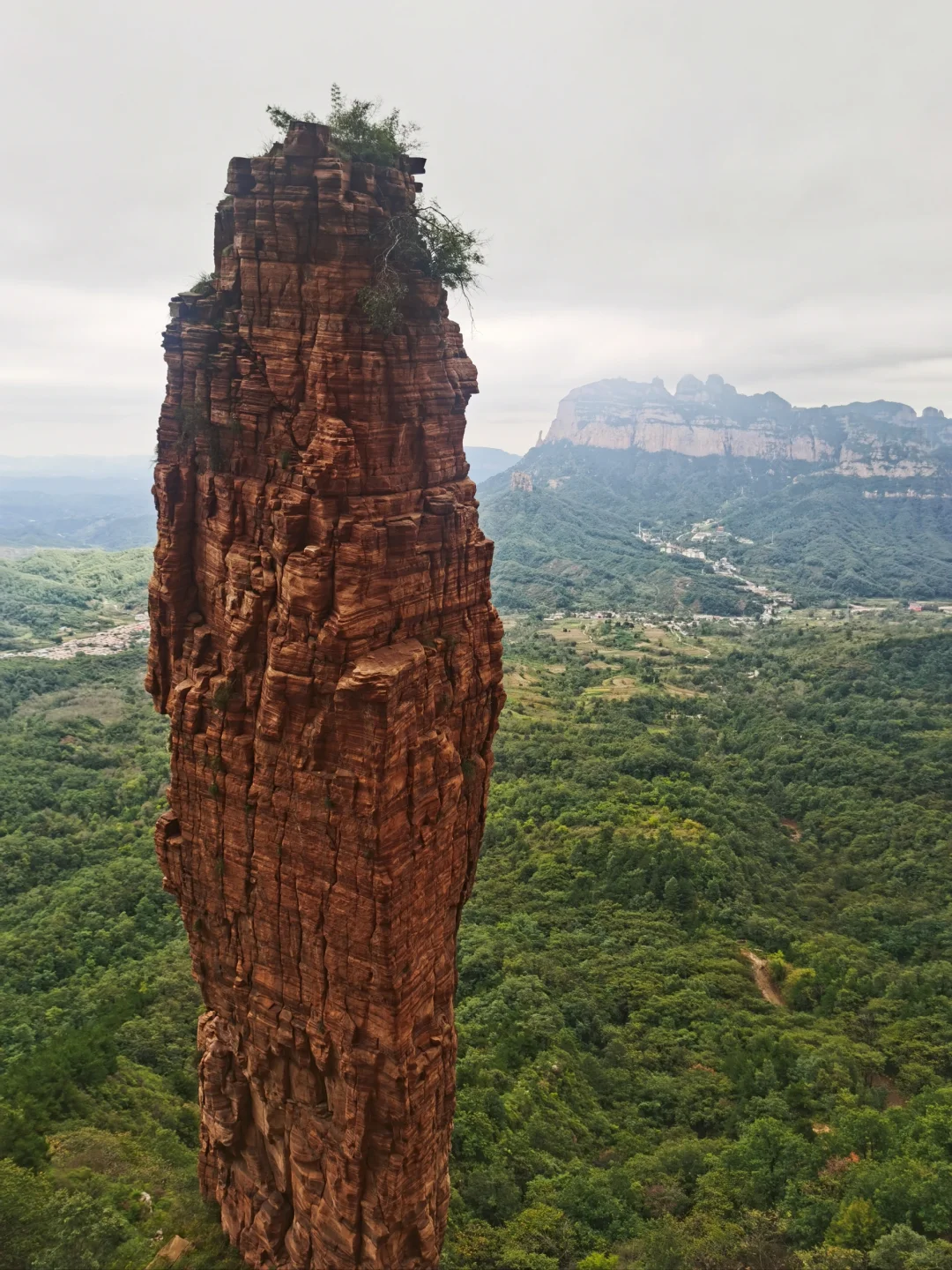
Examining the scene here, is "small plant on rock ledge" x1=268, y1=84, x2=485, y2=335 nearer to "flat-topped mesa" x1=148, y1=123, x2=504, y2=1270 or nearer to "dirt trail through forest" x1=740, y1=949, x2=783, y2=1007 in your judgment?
"flat-topped mesa" x1=148, y1=123, x2=504, y2=1270

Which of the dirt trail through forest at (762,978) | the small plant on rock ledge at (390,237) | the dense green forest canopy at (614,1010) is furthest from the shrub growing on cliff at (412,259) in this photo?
the dirt trail through forest at (762,978)

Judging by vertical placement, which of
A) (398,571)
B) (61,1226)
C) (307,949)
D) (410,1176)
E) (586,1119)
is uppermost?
(398,571)

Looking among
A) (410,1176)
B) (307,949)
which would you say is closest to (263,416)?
(307,949)

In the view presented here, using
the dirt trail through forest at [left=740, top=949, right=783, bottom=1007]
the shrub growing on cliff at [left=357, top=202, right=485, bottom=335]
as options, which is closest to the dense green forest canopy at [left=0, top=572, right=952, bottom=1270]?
the dirt trail through forest at [left=740, top=949, right=783, bottom=1007]

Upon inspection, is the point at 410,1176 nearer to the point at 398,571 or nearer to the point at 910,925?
the point at 398,571

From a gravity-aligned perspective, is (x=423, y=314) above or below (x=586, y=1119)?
above
